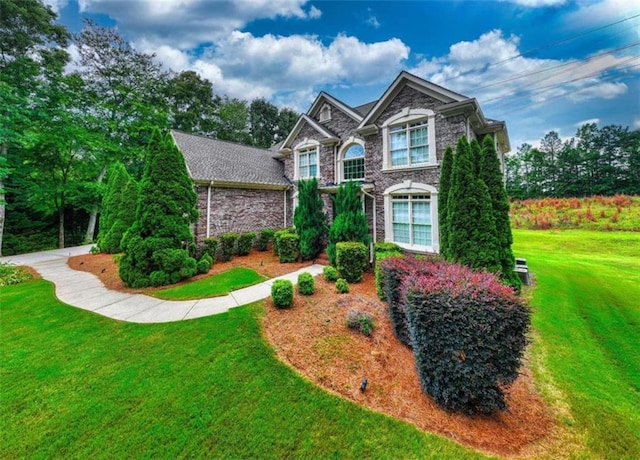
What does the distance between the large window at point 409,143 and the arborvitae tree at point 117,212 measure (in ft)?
45.2

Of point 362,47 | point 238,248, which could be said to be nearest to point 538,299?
point 238,248

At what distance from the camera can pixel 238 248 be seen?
38.8ft

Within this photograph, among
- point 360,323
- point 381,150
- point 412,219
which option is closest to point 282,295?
point 360,323

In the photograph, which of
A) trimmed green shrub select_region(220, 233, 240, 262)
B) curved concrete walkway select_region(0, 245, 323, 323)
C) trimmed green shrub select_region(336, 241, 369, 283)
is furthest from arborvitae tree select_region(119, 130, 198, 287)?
trimmed green shrub select_region(336, 241, 369, 283)

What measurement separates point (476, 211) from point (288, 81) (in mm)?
15368

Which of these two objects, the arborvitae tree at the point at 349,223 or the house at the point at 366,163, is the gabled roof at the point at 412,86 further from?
the arborvitae tree at the point at 349,223

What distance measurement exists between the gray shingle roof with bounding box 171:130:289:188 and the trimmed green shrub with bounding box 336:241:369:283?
6812mm

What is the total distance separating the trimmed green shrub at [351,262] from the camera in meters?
8.34

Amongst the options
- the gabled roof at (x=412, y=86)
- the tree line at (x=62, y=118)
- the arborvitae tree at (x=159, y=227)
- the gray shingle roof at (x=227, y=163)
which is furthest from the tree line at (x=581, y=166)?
the tree line at (x=62, y=118)

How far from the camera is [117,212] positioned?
14133 millimetres

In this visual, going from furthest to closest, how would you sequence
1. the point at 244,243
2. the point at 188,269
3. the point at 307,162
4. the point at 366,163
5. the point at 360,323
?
the point at 307,162 < the point at 244,243 < the point at 366,163 < the point at 188,269 < the point at 360,323

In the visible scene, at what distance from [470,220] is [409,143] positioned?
15.7 feet

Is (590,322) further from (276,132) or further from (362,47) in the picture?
(276,132)

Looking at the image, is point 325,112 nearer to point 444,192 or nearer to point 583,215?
point 444,192
